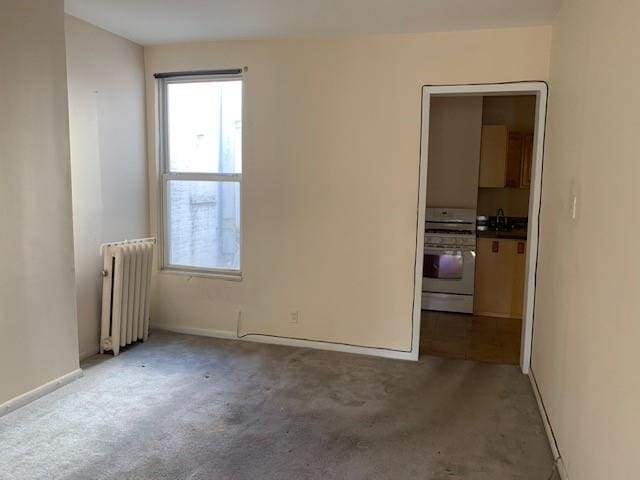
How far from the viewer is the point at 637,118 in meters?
1.57

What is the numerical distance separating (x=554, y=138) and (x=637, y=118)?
1.69m

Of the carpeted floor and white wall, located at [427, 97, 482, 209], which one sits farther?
white wall, located at [427, 97, 482, 209]

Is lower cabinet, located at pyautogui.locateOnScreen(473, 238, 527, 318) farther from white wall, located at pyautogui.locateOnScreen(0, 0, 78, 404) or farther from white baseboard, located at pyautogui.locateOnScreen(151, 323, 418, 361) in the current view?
white wall, located at pyautogui.locateOnScreen(0, 0, 78, 404)

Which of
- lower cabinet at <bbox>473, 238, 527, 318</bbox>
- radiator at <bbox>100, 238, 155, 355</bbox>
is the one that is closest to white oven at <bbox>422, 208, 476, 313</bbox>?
lower cabinet at <bbox>473, 238, 527, 318</bbox>

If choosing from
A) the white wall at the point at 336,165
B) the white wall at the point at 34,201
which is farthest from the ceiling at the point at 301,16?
the white wall at the point at 34,201

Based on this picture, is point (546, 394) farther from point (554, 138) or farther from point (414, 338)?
point (554, 138)

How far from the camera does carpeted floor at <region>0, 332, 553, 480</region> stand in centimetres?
244

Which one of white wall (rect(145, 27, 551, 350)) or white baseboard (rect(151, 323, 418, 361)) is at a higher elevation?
white wall (rect(145, 27, 551, 350))

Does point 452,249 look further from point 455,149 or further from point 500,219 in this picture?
point 455,149

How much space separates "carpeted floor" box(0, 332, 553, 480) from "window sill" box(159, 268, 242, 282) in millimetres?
727

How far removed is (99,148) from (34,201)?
99 centimetres

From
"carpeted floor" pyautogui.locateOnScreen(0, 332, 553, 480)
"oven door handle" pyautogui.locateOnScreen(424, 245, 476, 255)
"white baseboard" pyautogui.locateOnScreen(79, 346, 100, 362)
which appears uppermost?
"oven door handle" pyautogui.locateOnScreen(424, 245, 476, 255)

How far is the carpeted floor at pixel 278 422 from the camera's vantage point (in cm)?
244

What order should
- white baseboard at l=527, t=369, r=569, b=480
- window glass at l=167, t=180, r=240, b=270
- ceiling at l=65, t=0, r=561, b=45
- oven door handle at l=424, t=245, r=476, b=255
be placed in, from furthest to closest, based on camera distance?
oven door handle at l=424, t=245, r=476, b=255
window glass at l=167, t=180, r=240, b=270
ceiling at l=65, t=0, r=561, b=45
white baseboard at l=527, t=369, r=569, b=480
